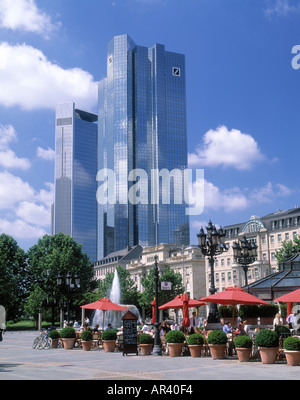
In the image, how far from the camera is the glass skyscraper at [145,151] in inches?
7087

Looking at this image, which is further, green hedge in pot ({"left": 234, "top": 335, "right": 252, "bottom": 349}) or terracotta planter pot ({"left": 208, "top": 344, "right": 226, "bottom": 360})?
terracotta planter pot ({"left": 208, "top": 344, "right": 226, "bottom": 360})

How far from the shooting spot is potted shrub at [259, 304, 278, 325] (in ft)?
105

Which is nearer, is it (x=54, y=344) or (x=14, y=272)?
(x=54, y=344)

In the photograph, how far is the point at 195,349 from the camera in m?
22.7

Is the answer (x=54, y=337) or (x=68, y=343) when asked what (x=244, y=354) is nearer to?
(x=68, y=343)

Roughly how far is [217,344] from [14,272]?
60788 millimetres

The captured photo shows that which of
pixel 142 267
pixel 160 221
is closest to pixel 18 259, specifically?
pixel 142 267

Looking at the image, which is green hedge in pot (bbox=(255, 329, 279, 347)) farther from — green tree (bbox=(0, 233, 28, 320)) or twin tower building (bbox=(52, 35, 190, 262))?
twin tower building (bbox=(52, 35, 190, 262))

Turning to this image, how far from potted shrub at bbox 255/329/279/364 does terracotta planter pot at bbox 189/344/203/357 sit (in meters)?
4.11

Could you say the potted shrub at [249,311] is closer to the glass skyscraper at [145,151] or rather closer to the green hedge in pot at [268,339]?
the green hedge in pot at [268,339]

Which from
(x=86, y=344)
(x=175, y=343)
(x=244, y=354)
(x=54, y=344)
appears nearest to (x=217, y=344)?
(x=244, y=354)

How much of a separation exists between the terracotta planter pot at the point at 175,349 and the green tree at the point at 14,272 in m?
50.6

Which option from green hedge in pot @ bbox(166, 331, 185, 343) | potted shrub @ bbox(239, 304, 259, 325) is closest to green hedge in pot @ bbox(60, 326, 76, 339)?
green hedge in pot @ bbox(166, 331, 185, 343)

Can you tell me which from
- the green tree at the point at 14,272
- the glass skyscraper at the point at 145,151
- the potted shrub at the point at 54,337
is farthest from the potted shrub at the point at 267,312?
the glass skyscraper at the point at 145,151
